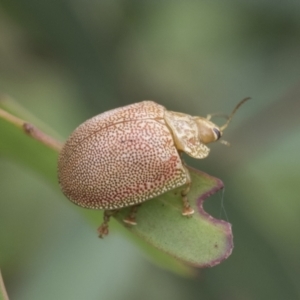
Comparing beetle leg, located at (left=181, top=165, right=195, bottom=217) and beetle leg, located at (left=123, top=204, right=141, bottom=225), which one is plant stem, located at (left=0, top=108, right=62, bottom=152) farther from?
beetle leg, located at (left=181, top=165, right=195, bottom=217)

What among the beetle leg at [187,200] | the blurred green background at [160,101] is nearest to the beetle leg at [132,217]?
the beetle leg at [187,200]

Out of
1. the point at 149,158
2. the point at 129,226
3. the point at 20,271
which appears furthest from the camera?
the point at 20,271

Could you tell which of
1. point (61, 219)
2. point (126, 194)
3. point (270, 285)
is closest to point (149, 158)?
point (126, 194)

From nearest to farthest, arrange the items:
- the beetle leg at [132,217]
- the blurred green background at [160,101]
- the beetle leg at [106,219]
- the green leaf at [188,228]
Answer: the green leaf at [188,228], the beetle leg at [132,217], the beetle leg at [106,219], the blurred green background at [160,101]

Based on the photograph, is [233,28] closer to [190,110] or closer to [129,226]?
[190,110]

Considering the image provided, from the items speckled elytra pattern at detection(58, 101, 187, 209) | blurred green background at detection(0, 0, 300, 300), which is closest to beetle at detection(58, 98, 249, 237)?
speckled elytra pattern at detection(58, 101, 187, 209)

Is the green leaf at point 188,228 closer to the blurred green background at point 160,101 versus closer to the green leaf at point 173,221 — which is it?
the green leaf at point 173,221
